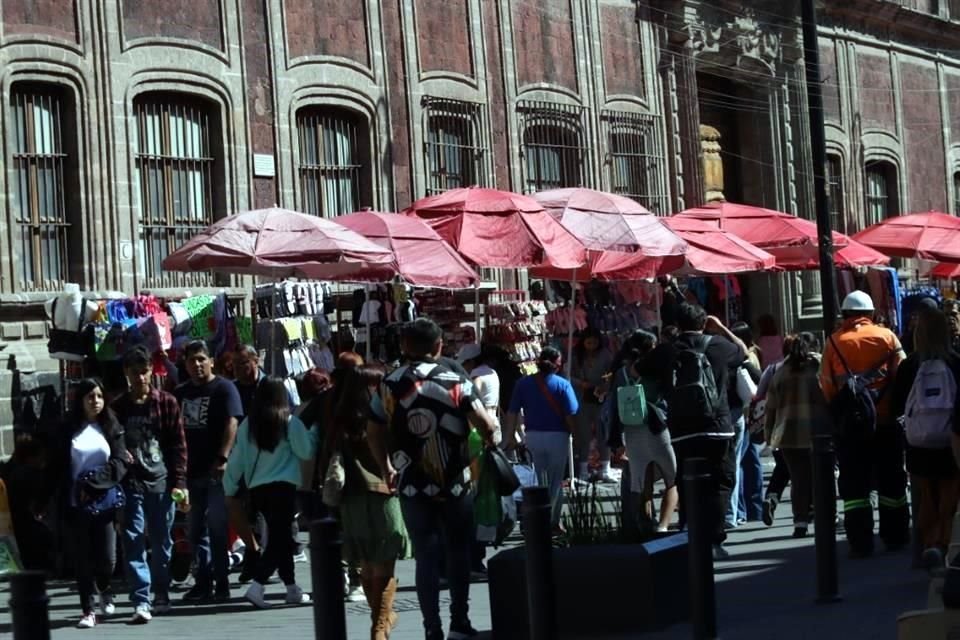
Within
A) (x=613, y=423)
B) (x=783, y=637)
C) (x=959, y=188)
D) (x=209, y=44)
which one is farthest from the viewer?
(x=959, y=188)

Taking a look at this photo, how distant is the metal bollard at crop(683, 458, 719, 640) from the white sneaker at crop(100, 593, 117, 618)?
4641 mm

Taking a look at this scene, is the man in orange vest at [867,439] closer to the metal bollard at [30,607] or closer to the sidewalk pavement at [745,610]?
the sidewalk pavement at [745,610]

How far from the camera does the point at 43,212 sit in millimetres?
18719

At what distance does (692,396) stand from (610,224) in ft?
17.2

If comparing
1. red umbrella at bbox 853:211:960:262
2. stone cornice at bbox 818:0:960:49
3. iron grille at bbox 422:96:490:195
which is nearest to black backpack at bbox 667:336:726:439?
iron grille at bbox 422:96:490:195

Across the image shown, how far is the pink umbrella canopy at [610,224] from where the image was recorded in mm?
18406

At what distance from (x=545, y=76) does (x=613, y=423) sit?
1165 cm

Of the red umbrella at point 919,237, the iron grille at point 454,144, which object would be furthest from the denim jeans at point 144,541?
the red umbrella at point 919,237

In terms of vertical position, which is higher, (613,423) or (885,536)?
(613,423)

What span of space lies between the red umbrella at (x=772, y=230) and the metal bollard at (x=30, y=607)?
16693mm

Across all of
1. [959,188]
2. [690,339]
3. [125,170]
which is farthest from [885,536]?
[959,188]

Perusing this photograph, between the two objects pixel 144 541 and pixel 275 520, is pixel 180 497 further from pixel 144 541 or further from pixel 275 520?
pixel 275 520

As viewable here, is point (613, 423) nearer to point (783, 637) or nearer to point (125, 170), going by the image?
point (783, 637)

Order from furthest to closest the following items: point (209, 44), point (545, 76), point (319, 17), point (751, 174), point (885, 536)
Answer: point (751, 174)
point (545, 76)
point (319, 17)
point (209, 44)
point (885, 536)
